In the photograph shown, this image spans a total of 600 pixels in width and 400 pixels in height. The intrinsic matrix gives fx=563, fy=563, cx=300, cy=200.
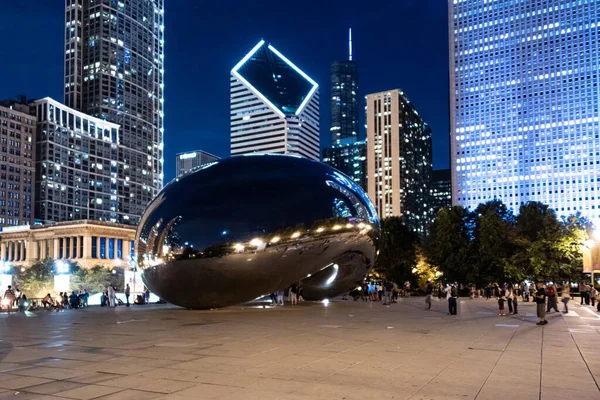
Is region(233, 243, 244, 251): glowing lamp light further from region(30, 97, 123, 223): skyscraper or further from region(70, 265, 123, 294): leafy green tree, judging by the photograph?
region(30, 97, 123, 223): skyscraper

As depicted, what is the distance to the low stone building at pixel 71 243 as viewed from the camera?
13038 centimetres

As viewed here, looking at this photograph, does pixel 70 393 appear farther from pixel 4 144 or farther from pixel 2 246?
pixel 4 144

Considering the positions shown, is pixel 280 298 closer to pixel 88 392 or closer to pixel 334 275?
pixel 334 275

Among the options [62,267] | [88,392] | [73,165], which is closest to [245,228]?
[88,392]

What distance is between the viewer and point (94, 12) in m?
197

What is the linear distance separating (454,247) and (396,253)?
7.31 meters

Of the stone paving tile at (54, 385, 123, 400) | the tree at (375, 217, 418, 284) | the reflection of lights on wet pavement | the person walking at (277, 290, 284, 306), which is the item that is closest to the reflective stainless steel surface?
the reflection of lights on wet pavement

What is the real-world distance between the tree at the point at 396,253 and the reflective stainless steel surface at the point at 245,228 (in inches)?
1572

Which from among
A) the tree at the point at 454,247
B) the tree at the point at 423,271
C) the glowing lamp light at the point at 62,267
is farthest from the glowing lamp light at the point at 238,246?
the glowing lamp light at the point at 62,267

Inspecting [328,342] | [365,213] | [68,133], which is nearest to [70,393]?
[328,342]

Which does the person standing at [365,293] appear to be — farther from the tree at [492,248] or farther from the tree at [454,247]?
the tree at [454,247]

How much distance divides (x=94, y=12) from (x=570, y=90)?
6175 inches

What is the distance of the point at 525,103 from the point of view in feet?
535

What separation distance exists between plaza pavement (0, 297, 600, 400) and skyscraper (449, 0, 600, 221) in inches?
6028
